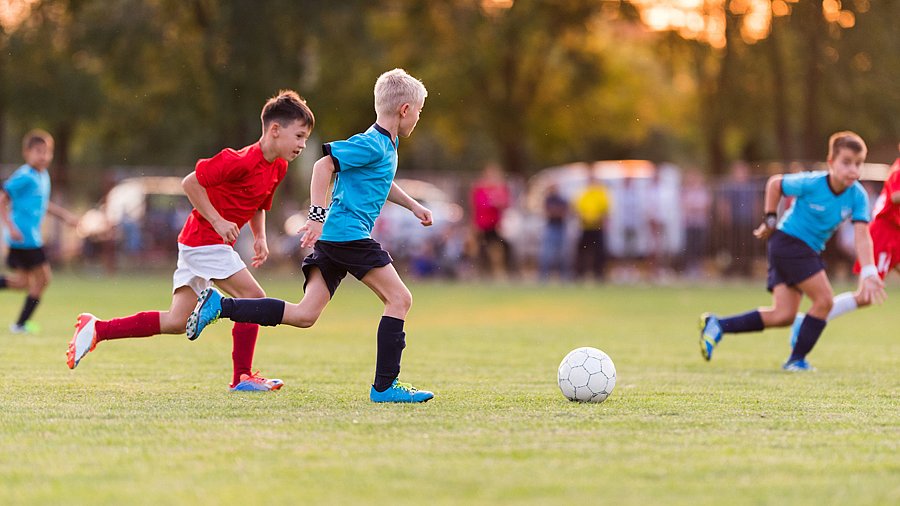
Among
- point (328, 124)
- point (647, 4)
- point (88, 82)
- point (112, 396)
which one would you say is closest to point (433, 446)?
point (112, 396)

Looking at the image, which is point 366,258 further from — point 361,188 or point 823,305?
point 823,305

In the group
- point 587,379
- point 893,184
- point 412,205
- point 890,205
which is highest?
point 893,184

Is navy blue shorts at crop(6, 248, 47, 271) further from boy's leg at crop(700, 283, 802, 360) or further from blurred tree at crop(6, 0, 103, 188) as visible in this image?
blurred tree at crop(6, 0, 103, 188)

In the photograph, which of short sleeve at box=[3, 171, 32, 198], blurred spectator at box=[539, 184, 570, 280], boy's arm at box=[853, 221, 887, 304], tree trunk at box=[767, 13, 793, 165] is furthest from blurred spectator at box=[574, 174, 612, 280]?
boy's arm at box=[853, 221, 887, 304]

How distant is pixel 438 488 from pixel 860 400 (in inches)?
143

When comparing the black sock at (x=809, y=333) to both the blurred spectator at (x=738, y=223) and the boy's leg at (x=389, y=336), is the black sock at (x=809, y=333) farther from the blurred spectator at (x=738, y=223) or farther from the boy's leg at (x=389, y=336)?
the blurred spectator at (x=738, y=223)

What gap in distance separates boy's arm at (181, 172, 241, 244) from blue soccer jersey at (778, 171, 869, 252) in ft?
14.0

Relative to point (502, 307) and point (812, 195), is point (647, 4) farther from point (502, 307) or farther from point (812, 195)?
point (812, 195)

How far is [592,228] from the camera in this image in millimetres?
22797

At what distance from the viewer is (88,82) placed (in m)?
31.5

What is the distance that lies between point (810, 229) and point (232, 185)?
171 inches

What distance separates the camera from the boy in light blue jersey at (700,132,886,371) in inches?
358

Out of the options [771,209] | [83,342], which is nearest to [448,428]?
[83,342]

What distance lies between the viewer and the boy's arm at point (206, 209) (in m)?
7.25
